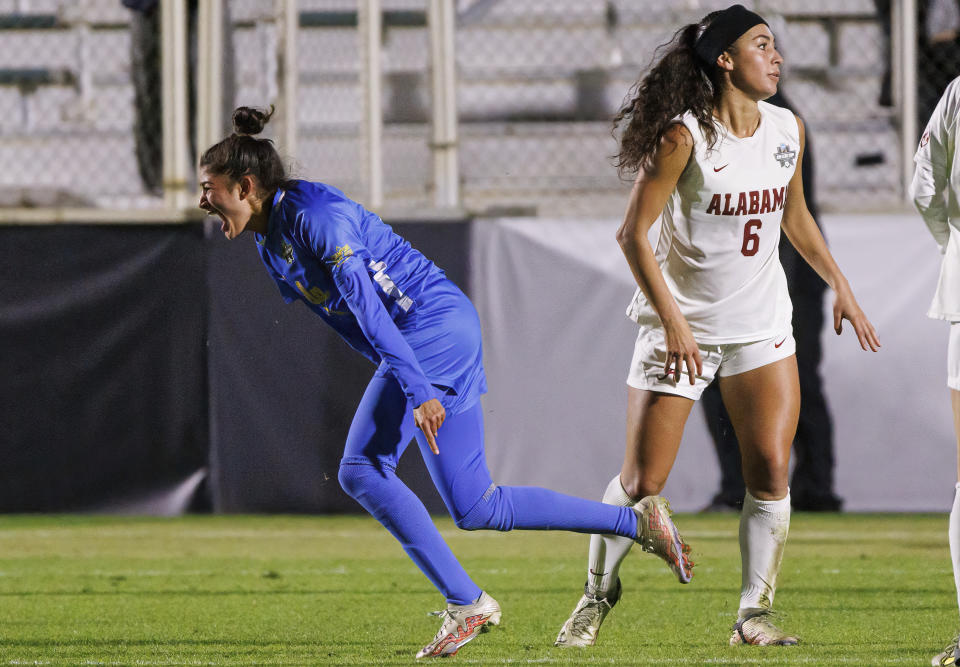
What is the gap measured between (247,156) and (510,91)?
601 centimetres

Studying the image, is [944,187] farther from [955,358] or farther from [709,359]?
[709,359]

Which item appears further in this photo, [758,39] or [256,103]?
[256,103]

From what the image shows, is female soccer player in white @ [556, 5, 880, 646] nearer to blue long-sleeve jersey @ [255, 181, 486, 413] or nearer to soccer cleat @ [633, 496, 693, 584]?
soccer cleat @ [633, 496, 693, 584]

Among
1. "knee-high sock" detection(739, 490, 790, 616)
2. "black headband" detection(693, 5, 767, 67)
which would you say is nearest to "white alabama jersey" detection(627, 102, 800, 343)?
"black headband" detection(693, 5, 767, 67)

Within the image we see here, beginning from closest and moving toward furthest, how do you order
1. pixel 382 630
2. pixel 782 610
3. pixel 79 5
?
pixel 382 630 → pixel 782 610 → pixel 79 5

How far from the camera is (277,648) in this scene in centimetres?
455

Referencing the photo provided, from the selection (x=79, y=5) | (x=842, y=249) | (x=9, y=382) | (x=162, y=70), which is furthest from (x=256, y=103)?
(x=842, y=249)

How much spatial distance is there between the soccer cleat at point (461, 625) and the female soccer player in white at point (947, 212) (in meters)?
1.30

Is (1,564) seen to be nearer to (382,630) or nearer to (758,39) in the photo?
(382,630)

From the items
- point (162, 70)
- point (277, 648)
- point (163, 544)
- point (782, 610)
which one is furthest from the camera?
point (162, 70)

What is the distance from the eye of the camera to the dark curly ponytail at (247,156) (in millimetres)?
4230

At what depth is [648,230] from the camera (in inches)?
166

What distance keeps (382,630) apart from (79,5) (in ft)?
23.5

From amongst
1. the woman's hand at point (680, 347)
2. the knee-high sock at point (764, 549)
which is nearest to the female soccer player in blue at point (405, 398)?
the knee-high sock at point (764, 549)
